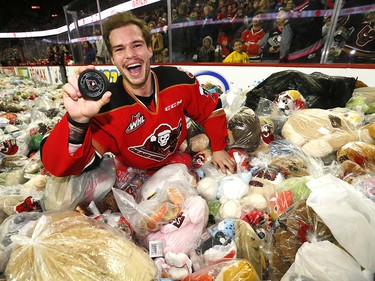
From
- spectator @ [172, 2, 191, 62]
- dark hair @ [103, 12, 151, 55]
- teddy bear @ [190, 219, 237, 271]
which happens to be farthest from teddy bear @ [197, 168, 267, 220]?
spectator @ [172, 2, 191, 62]

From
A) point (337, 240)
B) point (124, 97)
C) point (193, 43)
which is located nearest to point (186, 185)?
point (124, 97)

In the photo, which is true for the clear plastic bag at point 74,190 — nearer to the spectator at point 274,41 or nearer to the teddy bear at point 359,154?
the teddy bear at point 359,154

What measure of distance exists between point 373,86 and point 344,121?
1.20 m

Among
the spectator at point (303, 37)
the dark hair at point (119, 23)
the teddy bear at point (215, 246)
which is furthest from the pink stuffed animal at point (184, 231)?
the spectator at point (303, 37)

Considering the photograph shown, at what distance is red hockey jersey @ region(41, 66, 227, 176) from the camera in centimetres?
117

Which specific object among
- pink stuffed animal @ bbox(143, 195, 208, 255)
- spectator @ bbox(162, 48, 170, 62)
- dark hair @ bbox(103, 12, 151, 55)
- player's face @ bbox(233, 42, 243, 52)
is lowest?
pink stuffed animal @ bbox(143, 195, 208, 255)

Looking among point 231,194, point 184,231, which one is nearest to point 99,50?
point 231,194

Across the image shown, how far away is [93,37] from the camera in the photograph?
8250 mm

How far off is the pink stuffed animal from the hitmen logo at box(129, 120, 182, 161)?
461 mm

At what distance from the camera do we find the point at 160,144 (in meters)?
1.57

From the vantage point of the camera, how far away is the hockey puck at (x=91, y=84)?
1054mm

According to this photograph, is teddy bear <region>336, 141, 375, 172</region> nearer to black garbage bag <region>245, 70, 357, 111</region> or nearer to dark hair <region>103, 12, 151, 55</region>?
black garbage bag <region>245, 70, 357, 111</region>

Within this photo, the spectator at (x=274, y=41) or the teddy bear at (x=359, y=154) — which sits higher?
the spectator at (x=274, y=41)

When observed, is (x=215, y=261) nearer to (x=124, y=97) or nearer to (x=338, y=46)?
(x=124, y=97)
